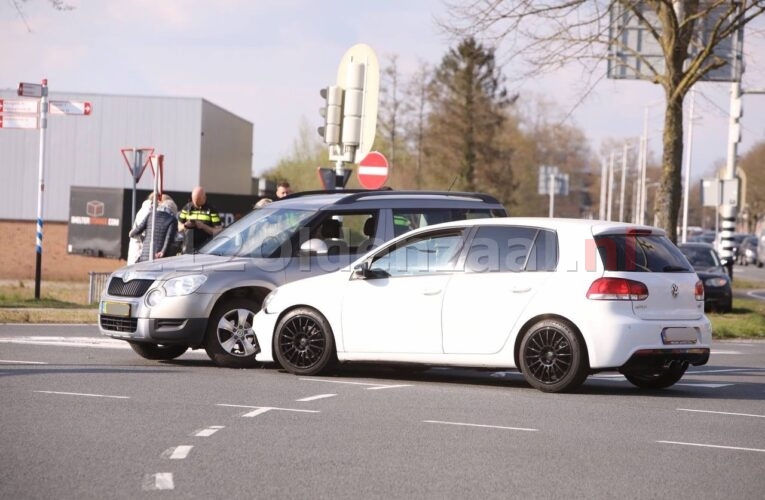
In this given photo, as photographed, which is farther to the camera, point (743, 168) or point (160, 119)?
point (743, 168)

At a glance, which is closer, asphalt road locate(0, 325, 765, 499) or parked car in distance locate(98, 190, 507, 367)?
asphalt road locate(0, 325, 765, 499)

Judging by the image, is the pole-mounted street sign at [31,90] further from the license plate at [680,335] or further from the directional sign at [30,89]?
the license plate at [680,335]

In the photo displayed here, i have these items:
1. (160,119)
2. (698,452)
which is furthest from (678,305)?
(160,119)

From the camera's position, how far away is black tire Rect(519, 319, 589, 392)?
1140 cm

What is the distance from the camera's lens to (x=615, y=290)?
11.4m

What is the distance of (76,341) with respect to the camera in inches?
640

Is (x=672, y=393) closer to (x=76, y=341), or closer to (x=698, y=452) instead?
(x=698, y=452)

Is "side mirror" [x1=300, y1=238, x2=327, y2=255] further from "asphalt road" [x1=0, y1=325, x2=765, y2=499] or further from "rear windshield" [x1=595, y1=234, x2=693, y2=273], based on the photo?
"rear windshield" [x1=595, y1=234, x2=693, y2=273]

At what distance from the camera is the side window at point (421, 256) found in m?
12.4

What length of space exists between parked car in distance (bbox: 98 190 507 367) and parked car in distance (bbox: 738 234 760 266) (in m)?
69.1

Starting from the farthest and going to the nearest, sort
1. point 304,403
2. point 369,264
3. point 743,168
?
point 743,168 < point 369,264 < point 304,403

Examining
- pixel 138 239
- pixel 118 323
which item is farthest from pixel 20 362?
pixel 138 239

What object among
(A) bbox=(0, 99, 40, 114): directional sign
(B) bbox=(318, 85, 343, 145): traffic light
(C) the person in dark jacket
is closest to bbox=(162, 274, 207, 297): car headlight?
(C) the person in dark jacket

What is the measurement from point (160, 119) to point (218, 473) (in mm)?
39247
